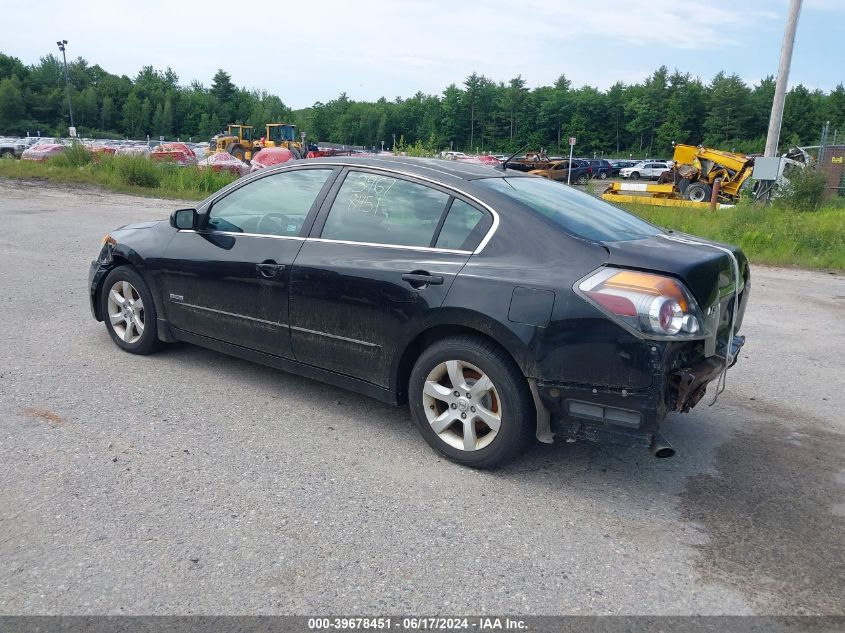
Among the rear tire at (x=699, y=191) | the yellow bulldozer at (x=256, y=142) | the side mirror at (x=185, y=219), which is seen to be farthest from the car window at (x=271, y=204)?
the yellow bulldozer at (x=256, y=142)

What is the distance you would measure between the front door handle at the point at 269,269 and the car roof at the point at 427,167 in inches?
30.7

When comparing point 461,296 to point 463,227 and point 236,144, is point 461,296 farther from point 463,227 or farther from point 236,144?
point 236,144

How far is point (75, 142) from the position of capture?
25.6 m

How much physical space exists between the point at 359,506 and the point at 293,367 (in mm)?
1392

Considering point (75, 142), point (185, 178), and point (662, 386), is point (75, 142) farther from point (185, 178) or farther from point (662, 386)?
point (662, 386)

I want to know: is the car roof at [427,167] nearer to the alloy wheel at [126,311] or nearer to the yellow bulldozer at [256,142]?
the alloy wheel at [126,311]

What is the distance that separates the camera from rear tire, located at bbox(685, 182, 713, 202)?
93.8 ft

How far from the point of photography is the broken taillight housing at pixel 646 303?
326 cm

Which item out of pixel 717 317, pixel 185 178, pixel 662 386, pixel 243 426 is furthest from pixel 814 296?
pixel 185 178

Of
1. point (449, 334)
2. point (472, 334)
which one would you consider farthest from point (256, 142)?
point (472, 334)

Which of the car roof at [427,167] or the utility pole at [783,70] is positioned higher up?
the utility pole at [783,70]

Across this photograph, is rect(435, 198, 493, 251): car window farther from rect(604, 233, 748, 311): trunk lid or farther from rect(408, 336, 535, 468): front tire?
rect(604, 233, 748, 311): trunk lid

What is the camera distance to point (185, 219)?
506cm

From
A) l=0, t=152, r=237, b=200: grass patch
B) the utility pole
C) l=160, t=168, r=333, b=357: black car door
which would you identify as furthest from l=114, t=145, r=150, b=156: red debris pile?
l=160, t=168, r=333, b=357: black car door
